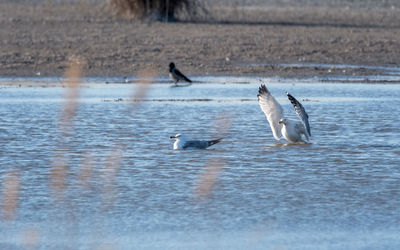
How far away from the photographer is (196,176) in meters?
8.10

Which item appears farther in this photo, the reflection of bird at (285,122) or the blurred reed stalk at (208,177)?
the reflection of bird at (285,122)

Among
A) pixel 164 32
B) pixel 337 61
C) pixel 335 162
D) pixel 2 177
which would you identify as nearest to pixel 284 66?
pixel 337 61

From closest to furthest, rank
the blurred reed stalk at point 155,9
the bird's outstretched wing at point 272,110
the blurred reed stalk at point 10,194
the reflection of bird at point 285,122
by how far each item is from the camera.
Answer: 1. the blurred reed stalk at point 10,194
2. the reflection of bird at point 285,122
3. the bird's outstretched wing at point 272,110
4. the blurred reed stalk at point 155,9

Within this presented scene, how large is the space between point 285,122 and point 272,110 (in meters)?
0.36

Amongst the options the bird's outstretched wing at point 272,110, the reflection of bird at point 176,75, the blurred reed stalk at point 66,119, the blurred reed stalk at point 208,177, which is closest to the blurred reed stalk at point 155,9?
the blurred reed stalk at point 66,119

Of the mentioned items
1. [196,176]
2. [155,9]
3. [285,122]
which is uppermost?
[155,9]

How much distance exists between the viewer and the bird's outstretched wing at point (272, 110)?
10.1 metres

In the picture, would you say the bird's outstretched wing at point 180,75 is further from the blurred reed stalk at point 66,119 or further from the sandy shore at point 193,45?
the blurred reed stalk at point 66,119

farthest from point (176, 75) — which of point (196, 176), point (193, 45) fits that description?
point (196, 176)

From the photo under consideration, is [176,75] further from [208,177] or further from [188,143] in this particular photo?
[208,177]

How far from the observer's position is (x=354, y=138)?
10.3 metres

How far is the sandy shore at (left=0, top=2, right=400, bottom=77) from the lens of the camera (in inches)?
692

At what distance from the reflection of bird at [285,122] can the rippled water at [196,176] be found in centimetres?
15

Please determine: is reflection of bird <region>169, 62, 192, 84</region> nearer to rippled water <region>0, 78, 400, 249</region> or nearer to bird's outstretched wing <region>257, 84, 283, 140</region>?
rippled water <region>0, 78, 400, 249</region>
